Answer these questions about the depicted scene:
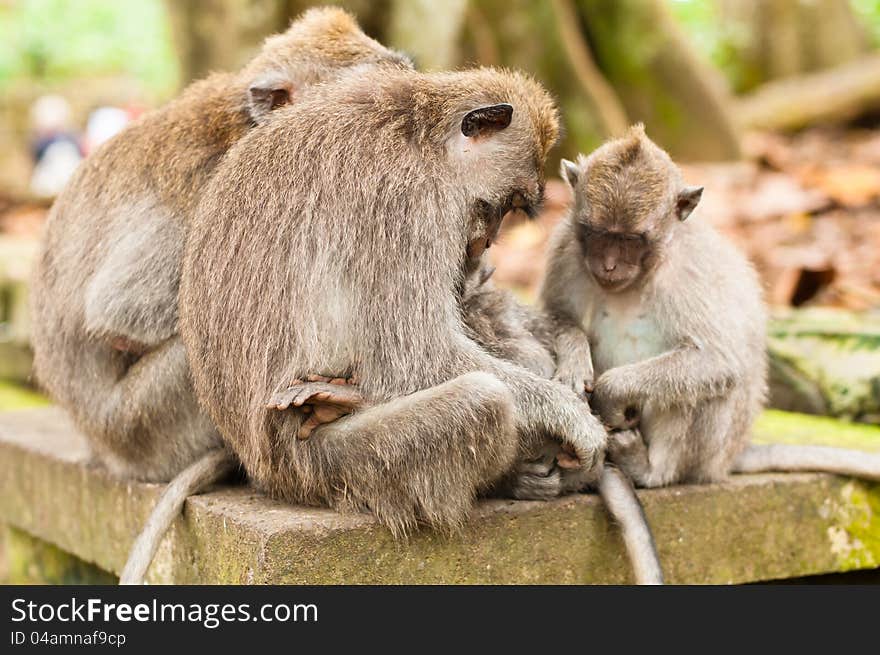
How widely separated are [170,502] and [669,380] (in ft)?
5.68

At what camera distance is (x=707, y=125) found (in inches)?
487

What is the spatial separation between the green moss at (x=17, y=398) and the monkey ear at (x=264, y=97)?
3.52 metres

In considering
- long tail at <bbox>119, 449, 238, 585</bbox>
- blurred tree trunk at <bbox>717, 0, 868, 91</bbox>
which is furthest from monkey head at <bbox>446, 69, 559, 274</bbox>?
blurred tree trunk at <bbox>717, 0, 868, 91</bbox>

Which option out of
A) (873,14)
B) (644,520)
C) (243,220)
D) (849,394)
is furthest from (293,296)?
(873,14)

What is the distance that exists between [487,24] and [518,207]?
752 centimetres

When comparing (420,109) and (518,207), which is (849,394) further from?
(420,109)

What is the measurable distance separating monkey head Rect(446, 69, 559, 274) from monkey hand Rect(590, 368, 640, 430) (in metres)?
0.61

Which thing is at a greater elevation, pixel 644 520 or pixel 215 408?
pixel 215 408

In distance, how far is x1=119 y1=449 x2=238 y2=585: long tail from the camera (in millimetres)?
3826

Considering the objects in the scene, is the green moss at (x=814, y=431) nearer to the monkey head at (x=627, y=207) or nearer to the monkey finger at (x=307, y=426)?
the monkey head at (x=627, y=207)

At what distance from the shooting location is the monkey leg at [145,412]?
4293 millimetres

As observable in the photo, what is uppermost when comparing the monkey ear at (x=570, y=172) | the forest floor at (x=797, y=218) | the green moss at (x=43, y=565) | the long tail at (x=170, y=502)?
the monkey ear at (x=570, y=172)

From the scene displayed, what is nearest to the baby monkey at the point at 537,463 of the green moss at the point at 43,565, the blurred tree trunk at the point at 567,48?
the green moss at the point at 43,565

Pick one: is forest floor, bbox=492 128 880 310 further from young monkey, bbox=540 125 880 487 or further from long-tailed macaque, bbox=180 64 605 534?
long-tailed macaque, bbox=180 64 605 534
